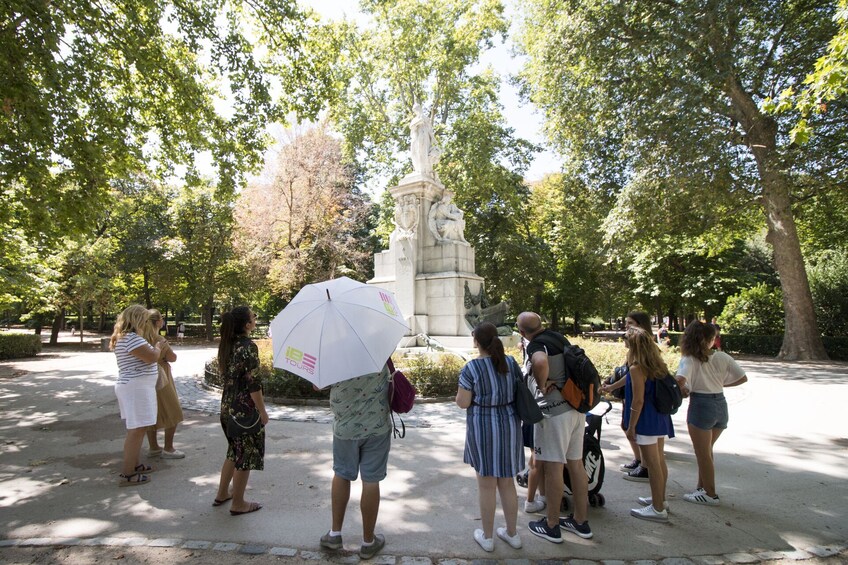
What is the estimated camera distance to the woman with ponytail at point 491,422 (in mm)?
3287

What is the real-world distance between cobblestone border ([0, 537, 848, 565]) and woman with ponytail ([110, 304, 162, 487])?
3.93 ft

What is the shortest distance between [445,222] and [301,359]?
36.6 feet

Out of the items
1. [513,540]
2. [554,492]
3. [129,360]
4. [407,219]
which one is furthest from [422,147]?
[513,540]

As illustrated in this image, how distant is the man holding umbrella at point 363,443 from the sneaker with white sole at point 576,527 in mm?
1476

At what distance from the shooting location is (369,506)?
330 centimetres

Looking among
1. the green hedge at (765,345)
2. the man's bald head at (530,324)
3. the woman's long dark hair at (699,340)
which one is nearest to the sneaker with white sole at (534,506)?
the man's bald head at (530,324)

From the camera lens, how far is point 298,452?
18.7 ft

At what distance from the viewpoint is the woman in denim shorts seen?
13.4 feet

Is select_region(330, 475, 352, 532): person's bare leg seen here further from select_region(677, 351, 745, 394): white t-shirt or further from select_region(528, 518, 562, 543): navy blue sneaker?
select_region(677, 351, 745, 394): white t-shirt

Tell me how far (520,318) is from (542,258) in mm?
27160

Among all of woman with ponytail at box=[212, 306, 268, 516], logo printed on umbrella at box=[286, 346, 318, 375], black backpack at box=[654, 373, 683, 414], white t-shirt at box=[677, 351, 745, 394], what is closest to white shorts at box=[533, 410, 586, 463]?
black backpack at box=[654, 373, 683, 414]

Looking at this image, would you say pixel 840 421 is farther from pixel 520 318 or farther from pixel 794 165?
pixel 794 165

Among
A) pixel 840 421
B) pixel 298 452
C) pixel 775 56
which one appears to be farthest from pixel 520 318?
pixel 775 56

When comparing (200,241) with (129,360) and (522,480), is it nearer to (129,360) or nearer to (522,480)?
(129,360)
